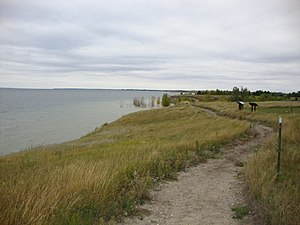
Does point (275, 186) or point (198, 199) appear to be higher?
point (275, 186)

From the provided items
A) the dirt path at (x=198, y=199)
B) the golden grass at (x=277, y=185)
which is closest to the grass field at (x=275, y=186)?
the golden grass at (x=277, y=185)

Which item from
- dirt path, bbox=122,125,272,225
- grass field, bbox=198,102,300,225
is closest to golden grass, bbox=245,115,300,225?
grass field, bbox=198,102,300,225

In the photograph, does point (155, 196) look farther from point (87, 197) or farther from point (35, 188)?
point (35, 188)

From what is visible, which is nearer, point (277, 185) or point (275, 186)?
point (275, 186)

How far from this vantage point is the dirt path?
16.8ft

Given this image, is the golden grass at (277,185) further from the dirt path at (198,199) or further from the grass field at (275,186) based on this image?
the dirt path at (198,199)

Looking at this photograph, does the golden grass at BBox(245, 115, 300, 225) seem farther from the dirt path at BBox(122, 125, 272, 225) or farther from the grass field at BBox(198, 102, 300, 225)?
the dirt path at BBox(122, 125, 272, 225)

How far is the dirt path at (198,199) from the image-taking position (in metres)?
5.11

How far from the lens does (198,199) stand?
621cm

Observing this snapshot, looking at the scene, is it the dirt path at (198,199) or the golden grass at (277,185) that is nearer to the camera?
the golden grass at (277,185)

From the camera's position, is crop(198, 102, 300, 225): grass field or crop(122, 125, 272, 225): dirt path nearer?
crop(198, 102, 300, 225): grass field

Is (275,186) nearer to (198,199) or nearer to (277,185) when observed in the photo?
(277,185)

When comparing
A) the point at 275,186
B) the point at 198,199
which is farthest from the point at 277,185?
the point at 198,199

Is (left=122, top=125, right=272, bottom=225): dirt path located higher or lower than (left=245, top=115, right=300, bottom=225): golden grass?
lower
